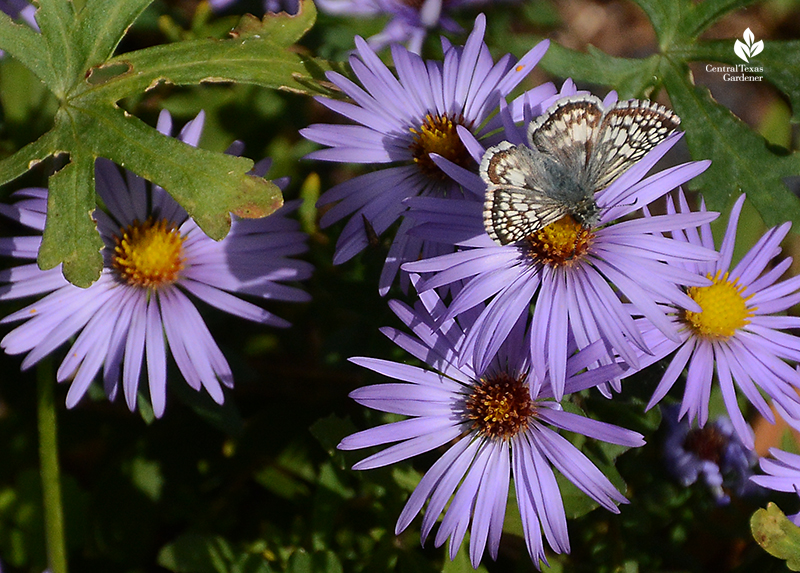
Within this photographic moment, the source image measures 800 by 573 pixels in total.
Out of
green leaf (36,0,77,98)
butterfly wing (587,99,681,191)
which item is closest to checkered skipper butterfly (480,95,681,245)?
butterfly wing (587,99,681,191)

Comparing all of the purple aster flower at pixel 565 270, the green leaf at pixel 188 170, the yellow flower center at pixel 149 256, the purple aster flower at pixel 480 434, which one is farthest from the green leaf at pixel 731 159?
the yellow flower center at pixel 149 256

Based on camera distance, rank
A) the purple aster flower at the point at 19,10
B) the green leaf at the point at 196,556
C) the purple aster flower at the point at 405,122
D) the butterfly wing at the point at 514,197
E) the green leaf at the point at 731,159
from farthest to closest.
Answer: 1. the purple aster flower at the point at 19,10
2. the green leaf at the point at 196,556
3. the green leaf at the point at 731,159
4. the purple aster flower at the point at 405,122
5. the butterfly wing at the point at 514,197

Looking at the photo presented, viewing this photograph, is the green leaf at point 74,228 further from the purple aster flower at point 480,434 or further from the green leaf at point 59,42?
the purple aster flower at point 480,434

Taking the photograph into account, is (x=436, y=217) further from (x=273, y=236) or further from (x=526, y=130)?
(x=273, y=236)

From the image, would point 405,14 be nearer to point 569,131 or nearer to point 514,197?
point 569,131

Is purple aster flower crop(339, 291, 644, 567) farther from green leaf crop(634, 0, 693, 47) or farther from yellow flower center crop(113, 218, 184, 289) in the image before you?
green leaf crop(634, 0, 693, 47)

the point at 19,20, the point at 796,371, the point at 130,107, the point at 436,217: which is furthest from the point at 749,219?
the point at 19,20

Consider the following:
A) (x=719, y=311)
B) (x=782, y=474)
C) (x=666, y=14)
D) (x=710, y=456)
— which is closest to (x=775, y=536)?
(x=782, y=474)
